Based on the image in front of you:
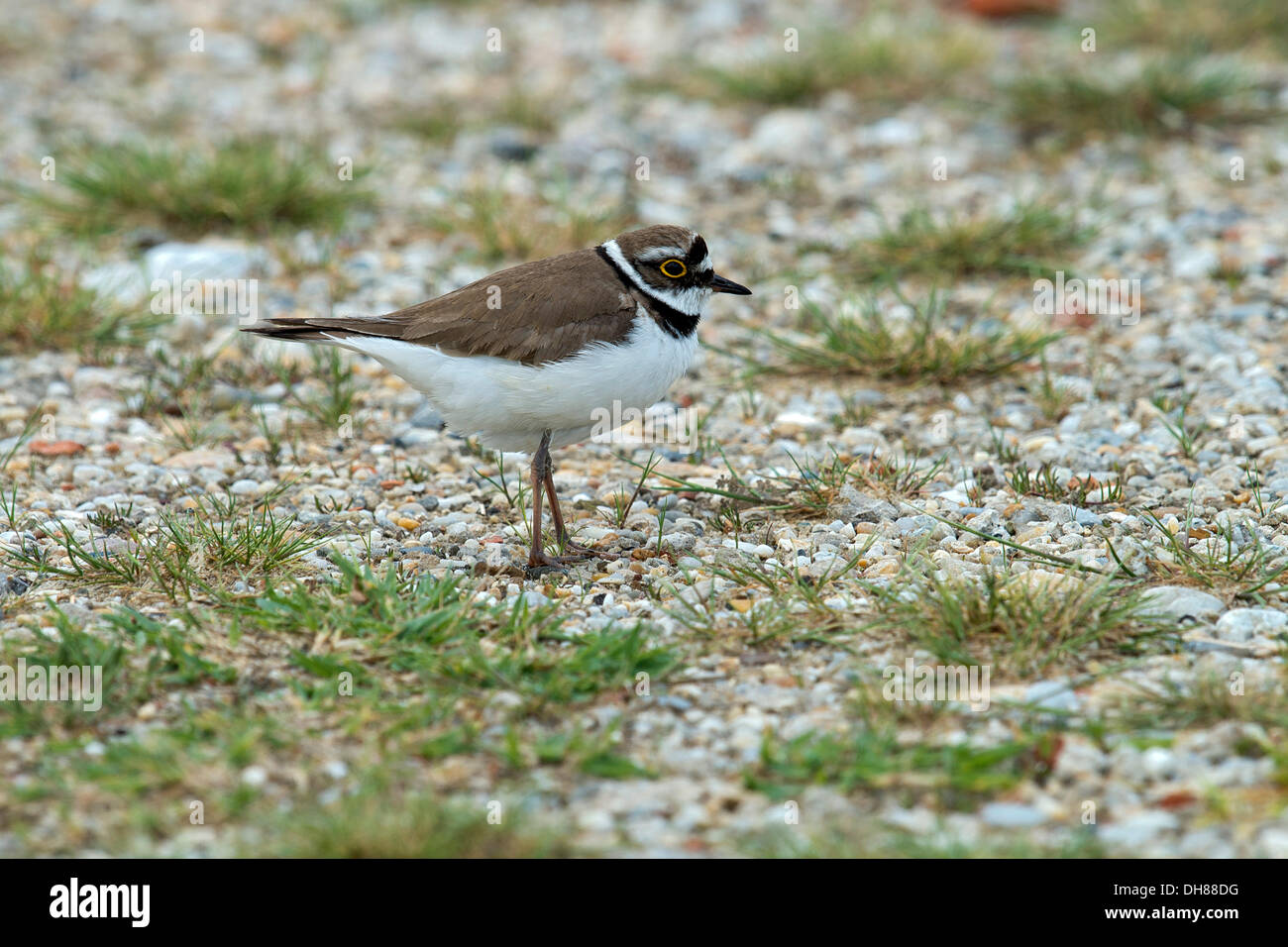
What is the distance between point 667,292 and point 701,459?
110cm

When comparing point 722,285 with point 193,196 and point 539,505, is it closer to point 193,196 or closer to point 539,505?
point 539,505

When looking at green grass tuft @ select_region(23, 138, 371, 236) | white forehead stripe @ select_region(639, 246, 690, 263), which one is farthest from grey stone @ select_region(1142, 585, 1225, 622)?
green grass tuft @ select_region(23, 138, 371, 236)

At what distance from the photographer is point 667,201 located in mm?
8836

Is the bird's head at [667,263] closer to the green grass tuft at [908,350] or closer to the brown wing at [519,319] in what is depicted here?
the brown wing at [519,319]

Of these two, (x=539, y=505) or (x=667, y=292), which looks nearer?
(x=539, y=505)

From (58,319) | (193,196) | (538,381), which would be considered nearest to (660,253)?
(538,381)

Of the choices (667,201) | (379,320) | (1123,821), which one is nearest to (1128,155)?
(667,201)

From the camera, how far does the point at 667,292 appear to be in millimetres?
5309

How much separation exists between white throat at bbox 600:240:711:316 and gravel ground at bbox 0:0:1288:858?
797 millimetres

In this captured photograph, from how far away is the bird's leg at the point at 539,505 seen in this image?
5.04 metres

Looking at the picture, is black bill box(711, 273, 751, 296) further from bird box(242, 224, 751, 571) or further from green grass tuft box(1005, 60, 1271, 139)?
green grass tuft box(1005, 60, 1271, 139)

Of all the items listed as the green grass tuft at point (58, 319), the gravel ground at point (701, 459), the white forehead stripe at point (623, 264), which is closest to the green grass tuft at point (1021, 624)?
the gravel ground at point (701, 459)

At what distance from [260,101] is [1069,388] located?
21.3 ft

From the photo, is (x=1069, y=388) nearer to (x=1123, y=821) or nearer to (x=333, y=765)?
(x=1123, y=821)
